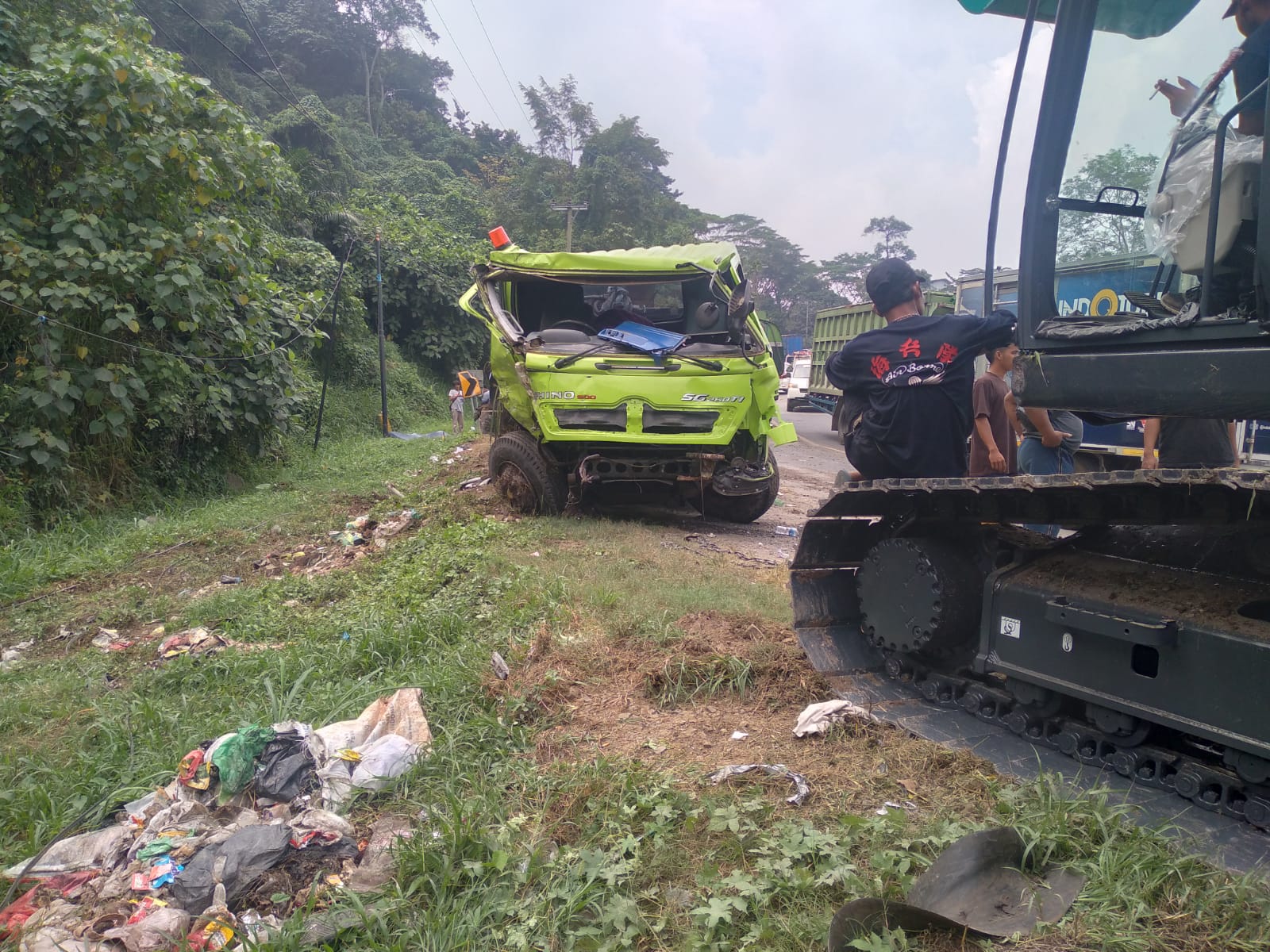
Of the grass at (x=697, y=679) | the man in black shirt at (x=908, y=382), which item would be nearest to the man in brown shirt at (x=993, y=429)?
the man in black shirt at (x=908, y=382)

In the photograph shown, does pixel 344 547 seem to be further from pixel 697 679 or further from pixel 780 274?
pixel 780 274

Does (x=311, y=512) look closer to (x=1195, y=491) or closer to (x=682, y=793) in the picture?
(x=682, y=793)

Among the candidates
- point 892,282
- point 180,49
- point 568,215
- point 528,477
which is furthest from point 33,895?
point 180,49

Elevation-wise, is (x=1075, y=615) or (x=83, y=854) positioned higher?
(x=1075, y=615)

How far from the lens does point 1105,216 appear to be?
251 centimetres

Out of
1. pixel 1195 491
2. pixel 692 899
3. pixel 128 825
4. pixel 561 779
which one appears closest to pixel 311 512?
pixel 128 825

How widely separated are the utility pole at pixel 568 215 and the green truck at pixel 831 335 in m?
12.0

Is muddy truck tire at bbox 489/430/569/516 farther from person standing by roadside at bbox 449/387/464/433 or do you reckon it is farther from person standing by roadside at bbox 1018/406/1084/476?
person standing by roadside at bbox 449/387/464/433

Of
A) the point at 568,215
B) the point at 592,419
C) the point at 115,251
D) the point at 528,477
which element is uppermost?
the point at 568,215

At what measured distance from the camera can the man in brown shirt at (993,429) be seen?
13.9 feet

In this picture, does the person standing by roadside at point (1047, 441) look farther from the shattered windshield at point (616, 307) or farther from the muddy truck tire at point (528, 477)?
the muddy truck tire at point (528, 477)

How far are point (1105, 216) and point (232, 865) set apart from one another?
3.16 meters

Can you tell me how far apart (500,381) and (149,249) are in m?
3.61

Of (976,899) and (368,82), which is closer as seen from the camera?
(976,899)
